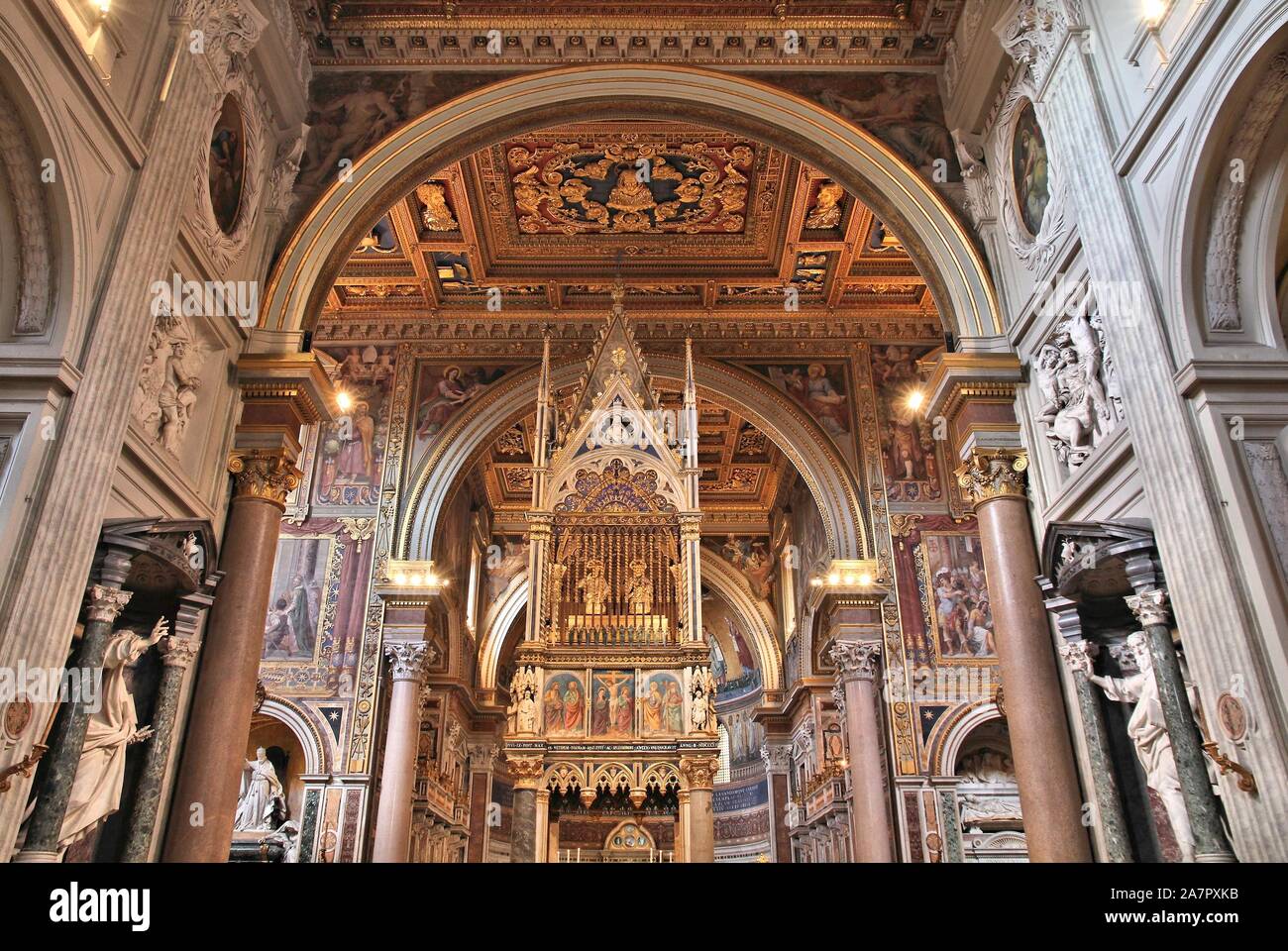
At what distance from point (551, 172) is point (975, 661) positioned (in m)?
10.2

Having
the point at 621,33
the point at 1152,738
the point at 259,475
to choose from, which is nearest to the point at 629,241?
the point at 621,33

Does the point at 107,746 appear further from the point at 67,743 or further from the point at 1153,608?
the point at 1153,608

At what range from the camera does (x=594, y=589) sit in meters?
14.8

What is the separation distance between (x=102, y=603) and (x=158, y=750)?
172cm

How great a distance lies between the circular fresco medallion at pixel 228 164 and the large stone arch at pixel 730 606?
16101 mm

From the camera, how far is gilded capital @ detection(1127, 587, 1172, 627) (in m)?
6.51

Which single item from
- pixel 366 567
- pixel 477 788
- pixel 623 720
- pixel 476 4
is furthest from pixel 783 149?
pixel 477 788

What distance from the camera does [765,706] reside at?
75.8 feet

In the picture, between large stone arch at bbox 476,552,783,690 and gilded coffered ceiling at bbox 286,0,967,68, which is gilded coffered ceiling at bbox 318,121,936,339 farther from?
large stone arch at bbox 476,552,783,690

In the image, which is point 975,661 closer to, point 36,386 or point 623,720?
point 623,720

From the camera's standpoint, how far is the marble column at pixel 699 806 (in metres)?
13.2

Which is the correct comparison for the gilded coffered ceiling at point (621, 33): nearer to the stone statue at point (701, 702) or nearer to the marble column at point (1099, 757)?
the marble column at point (1099, 757)

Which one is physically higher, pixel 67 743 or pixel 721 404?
pixel 721 404

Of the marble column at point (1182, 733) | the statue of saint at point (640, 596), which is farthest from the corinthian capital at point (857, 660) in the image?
the marble column at point (1182, 733)
